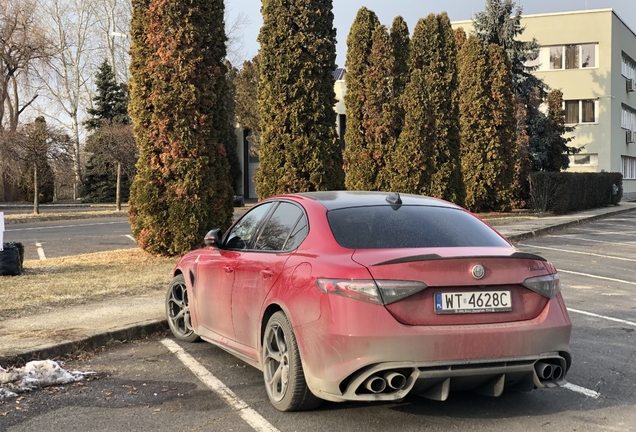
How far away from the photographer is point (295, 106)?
637 inches

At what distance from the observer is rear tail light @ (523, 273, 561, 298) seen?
4340 millimetres

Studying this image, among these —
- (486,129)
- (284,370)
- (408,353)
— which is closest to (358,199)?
(284,370)

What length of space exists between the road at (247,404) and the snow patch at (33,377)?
0.13 meters

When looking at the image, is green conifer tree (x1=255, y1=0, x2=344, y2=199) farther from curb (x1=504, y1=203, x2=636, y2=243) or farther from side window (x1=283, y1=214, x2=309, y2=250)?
side window (x1=283, y1=214, x2=309, y2=250)

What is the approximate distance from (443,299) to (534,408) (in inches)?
46.0

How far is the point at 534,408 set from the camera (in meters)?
4.64

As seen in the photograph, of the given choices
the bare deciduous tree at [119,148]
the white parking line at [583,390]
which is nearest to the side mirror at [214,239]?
the white parking line at [583,390]

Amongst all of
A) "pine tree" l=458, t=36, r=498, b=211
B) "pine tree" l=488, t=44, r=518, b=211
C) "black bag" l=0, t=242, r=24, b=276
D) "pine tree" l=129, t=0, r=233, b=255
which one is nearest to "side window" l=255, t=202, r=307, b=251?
"black bag" l=0, t=242, r=24, b=276

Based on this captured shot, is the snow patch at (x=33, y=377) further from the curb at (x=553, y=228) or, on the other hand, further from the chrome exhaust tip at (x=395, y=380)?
the curb at (x=553, y=228)

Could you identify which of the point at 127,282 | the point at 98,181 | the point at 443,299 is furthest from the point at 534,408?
the point at 98,181

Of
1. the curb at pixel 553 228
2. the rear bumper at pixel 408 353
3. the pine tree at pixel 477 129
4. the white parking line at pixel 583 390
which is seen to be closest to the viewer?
the rear bumper at pixel 408 353

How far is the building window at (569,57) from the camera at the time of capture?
44344 millimetres

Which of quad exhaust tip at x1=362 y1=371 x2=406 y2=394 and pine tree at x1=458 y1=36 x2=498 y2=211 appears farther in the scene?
pine tree at x1=458 y1=36 x2=498 y2=211

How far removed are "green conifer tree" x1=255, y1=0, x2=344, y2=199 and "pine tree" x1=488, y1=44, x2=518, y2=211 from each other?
13.5m
